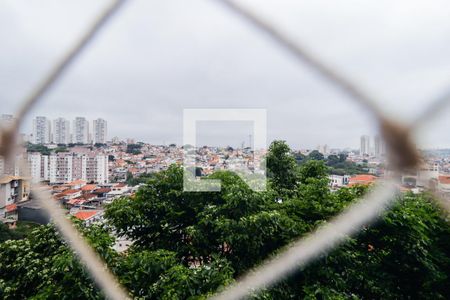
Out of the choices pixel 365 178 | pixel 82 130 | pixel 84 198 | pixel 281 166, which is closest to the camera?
pixel 365 178

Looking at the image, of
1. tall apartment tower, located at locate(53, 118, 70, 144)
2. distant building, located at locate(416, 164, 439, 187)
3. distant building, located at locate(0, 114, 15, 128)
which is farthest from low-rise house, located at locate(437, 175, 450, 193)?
tall apartment tower, located at locate(53, 118, 70, 144)

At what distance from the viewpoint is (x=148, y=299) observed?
6.55 feet

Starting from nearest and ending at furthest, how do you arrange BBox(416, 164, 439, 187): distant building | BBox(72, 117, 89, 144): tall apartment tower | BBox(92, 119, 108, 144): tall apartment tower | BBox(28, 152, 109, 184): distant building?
BBox(416, 164, 439, 187): distant building, BBox(72, 117, 89, 144): tall apartment tower, BBox(28, 152, 109, 184): distant building, BBox(92, 119, 108, 144): tall apartment tower

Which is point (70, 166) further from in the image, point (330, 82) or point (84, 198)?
point (330, 82)

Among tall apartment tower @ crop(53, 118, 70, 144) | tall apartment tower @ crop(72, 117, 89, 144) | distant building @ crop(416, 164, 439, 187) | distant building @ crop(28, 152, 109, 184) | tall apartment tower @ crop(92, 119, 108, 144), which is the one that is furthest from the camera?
tall apartment tower @ crop(92, 119, 108, 144)

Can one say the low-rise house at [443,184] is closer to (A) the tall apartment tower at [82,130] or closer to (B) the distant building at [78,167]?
(B) the distant building at [78,167]

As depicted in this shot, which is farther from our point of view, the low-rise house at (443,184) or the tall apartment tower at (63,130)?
the tall apartment tower at (63,130)

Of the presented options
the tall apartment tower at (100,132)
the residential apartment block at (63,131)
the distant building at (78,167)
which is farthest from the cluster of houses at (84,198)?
the residential apartment block at (63,131)

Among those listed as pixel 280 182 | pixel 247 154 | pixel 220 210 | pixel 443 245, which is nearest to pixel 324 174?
pixel 280 182

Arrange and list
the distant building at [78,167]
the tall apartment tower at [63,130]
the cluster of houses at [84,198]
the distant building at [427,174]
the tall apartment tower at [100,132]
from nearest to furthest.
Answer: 1. the distant building at [427,174]
2. the tall apartment tower at [63,130]
3. the distant building at [78,167]
4. the tall apartment tower at [100,132]
5. the cluster of houses at [84,198]

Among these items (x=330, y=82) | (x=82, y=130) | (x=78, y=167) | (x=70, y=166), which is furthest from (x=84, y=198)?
(x=330, y=82)

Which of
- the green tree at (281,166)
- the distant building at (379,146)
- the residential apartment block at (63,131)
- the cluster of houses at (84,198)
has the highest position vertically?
the residential apartment block at (63,131)

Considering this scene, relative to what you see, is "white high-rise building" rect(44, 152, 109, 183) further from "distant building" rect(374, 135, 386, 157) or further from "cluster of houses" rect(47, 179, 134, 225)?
"distant building" rect(374, 135, 386, 157)

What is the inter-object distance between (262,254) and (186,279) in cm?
87
